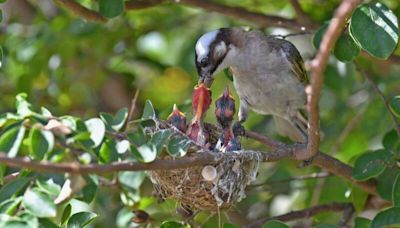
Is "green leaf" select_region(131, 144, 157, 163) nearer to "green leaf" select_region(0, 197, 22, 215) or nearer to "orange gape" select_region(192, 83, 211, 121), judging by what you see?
"green leaf" select_region(0, 197, 22, 215)

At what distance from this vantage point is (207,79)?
395 cm

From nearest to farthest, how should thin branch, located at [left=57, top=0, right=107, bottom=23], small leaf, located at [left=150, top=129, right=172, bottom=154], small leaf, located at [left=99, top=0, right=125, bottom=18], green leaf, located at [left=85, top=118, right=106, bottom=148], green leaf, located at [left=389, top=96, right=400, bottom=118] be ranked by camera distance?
green leaf, located at [left=85, top=118, right=106, bottom=148] → small leaf, located at [left=150, top=129, right=172, bottom=154] → green leaf, located at [left=389, top=96, right=400, bottom=118] → small leaf, located at [left=99, top=0, right=125, bottom=18] → thin branch, located at [left=57, top=0, right=107, bottom=23]

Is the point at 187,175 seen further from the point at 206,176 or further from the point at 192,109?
the point at 192,109

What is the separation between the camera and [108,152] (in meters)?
2.64

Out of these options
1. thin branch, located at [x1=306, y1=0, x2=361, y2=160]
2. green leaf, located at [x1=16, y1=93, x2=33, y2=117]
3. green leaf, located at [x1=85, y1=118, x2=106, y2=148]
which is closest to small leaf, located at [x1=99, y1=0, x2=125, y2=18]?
green leaf, located at [x1=16, y1=93, x2=33, y2=117]

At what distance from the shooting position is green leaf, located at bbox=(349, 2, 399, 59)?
117 inches

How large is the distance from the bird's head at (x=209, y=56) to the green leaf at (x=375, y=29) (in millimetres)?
1005

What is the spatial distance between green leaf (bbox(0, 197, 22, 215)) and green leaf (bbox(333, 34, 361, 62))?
4.33 feet

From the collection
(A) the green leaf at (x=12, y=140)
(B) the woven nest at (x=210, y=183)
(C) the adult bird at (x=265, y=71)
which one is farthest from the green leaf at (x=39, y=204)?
(C) the adult bird at (x=265, y=71)

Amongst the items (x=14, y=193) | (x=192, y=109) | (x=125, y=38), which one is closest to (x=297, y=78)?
(x=192, y=109)

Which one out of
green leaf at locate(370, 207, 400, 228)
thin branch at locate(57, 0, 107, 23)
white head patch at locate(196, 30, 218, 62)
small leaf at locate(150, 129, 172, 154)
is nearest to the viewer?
small leaf at locate(150, 129, 172, 154)

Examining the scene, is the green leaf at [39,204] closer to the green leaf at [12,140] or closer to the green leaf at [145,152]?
the green leaf at [12,140]

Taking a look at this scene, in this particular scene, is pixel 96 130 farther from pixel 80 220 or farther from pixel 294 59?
pixel 294 59

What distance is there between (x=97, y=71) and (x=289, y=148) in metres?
2.35
